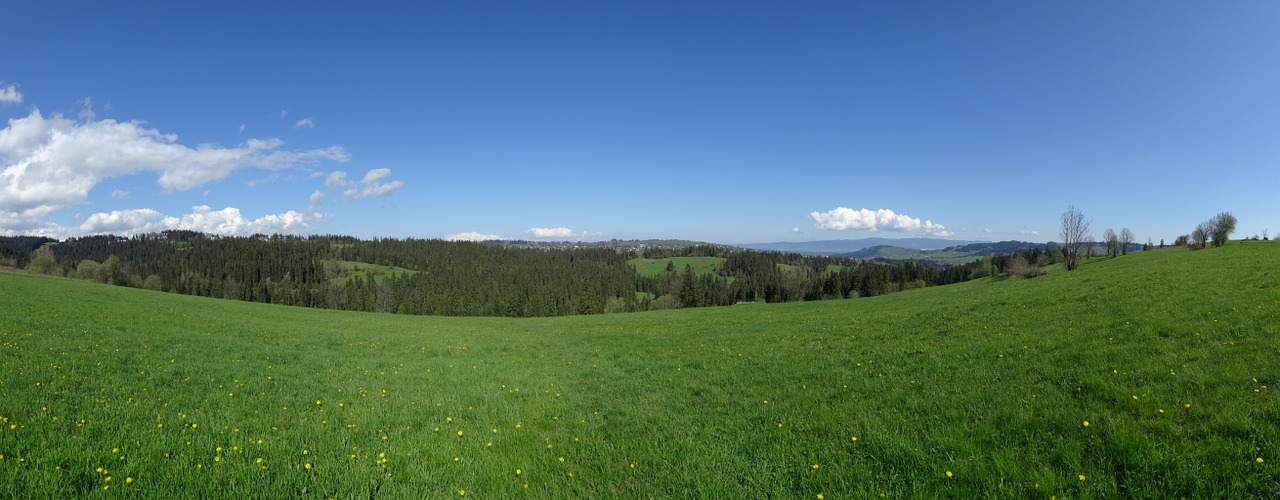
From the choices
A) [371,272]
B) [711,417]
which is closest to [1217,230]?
[711,417]

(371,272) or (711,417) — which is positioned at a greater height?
(711,417)

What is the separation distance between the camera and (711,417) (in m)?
9.55

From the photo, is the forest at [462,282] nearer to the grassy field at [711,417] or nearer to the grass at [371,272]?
the grass at [371,272]

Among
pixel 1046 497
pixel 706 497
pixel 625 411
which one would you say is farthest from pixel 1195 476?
pixel 625 411

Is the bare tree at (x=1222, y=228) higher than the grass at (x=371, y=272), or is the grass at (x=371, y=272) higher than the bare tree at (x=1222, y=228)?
the bare tree at (x=1222, y=228)

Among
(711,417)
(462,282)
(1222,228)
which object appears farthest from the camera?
(462,282)

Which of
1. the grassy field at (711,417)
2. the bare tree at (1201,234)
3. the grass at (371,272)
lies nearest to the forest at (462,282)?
the grass at (371,272)

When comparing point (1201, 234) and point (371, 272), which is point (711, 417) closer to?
point (1201, 234)

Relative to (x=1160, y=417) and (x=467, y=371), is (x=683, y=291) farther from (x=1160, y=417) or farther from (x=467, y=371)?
(x=1160, y=417)

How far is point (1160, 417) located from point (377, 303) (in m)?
147

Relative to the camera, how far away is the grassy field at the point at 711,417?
591 centimetres

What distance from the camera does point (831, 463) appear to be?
6.91m

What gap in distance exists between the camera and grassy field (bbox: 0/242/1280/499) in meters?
5.91

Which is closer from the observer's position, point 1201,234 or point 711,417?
point 711,417
